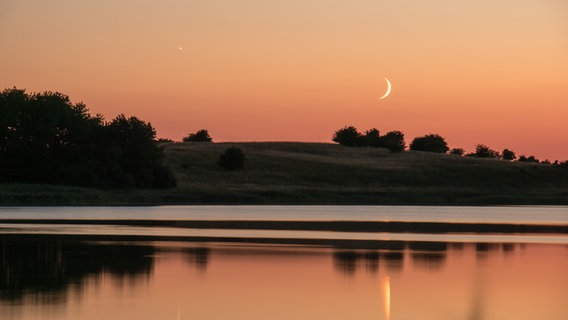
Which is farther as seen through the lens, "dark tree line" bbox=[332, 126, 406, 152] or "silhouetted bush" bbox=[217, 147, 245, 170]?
"dark tree line" bbox=[332, 126, 406, 152]

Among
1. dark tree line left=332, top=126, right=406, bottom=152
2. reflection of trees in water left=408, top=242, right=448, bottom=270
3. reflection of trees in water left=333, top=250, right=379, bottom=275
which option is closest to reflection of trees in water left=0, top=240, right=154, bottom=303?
reflection of trees in water left=333, top=250, right=379, bottom=275

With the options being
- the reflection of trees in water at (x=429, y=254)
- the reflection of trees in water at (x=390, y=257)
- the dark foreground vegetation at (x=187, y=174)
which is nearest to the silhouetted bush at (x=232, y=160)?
the dark foreground vegetation at (x=187, y=174)

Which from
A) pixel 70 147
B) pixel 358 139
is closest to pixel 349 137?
pixel 358 139

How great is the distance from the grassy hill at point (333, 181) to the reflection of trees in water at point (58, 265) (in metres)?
54.4

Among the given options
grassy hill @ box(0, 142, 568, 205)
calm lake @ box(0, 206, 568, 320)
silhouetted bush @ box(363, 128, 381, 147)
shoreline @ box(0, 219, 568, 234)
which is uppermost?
silhouetted bush @ box(363, 128, 381, 147)

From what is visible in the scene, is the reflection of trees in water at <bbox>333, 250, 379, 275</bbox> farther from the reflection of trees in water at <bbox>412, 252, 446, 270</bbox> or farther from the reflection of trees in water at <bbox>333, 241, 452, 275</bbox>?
the reflection of trees in water at <bbox>412, 252, 446, 270</bbox>

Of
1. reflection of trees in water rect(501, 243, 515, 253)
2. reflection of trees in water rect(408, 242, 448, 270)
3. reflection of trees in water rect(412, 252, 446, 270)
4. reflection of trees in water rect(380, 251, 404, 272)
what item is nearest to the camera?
reflection of trees in water rect(380, 251, 404, 272)

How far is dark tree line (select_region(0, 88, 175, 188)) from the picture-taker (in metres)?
102

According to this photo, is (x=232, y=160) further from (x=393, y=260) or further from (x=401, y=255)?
(x=393, y=260)

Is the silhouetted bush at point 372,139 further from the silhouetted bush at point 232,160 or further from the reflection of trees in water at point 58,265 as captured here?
the reflection of trees in water at point 58,265

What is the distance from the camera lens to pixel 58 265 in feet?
98.6

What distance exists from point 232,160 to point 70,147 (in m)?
29.7

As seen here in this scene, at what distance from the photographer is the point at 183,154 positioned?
14350 centimetres

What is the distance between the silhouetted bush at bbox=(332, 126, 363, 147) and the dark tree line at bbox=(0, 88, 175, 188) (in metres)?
78.4
